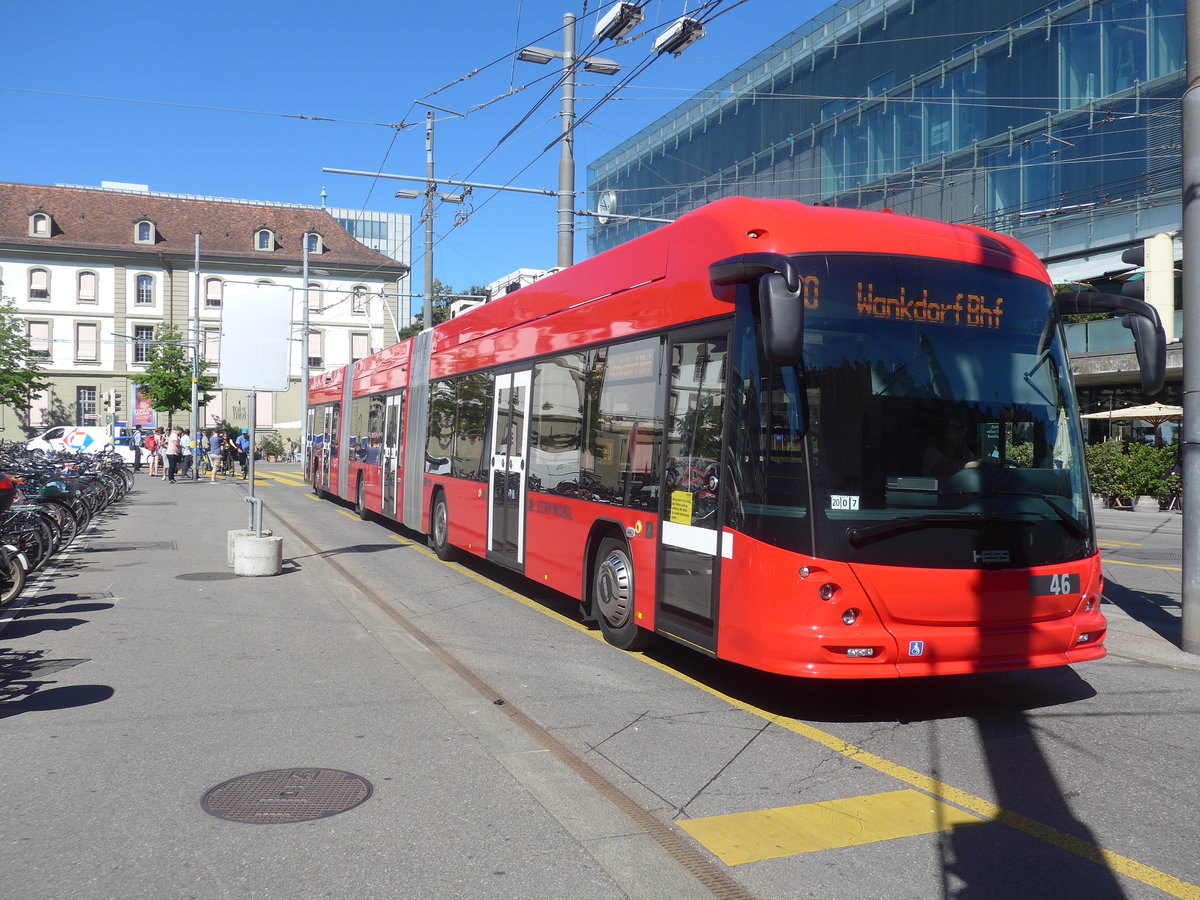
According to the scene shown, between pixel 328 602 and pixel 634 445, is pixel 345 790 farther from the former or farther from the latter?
pixel 328 602

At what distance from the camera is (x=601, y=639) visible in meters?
8.90

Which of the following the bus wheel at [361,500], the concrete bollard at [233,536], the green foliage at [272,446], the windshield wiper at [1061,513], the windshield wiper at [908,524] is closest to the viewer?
the windshield wiper at [908,524]

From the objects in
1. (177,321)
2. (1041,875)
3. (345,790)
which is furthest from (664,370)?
(177,321)

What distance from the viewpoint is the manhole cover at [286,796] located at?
4.61 m

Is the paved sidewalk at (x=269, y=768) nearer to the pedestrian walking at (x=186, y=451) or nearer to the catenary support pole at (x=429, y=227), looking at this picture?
the catenary support pole at (x=429, y=227)

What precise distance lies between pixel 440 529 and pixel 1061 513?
358 inches

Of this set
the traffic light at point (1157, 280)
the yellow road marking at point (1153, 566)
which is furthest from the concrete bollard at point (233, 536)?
the yellow road marking at point (1153, 566)

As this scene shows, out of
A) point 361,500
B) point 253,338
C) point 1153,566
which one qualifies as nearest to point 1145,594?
point 1153,566

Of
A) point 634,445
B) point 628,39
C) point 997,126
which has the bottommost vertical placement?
point 634,445

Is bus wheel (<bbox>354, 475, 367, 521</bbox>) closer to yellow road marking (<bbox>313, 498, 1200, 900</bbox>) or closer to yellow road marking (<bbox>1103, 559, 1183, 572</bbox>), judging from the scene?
yellow road marking (<bbox>1103, 559, 1183, 572</bbox>)

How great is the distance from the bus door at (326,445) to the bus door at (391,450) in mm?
5932

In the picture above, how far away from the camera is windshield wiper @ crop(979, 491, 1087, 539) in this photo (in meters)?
6.33

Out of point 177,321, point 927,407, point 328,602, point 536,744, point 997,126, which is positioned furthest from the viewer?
point 177,321

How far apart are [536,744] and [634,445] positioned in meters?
2.83
